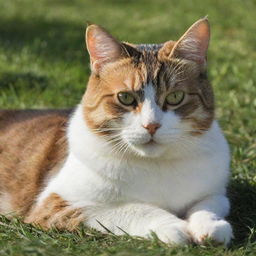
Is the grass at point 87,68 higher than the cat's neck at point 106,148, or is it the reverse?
the cat's neck at point 106,148

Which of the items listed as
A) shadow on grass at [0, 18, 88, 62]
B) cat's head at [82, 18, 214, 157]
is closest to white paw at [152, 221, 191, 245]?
cat's head at [82, 18, 214, 157]

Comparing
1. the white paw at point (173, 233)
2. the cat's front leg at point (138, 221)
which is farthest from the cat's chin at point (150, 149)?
the white paw at point (173, 233)

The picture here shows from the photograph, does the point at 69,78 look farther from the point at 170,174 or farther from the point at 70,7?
the point at 70,7

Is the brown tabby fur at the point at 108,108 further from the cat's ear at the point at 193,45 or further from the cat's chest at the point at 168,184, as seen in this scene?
the cat's chest at the point at 168,184

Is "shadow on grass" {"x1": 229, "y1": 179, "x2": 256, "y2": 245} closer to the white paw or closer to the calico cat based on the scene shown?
the calico cat

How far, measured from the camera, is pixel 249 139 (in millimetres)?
4652

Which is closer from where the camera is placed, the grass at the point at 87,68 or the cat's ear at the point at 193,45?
the grass at the point at 87,68

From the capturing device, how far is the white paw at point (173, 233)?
9.45ft

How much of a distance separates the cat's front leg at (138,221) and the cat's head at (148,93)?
0.28 metres

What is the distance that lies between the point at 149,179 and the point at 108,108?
0.41 metres

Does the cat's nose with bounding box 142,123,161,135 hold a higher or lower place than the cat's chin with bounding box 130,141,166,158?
higher

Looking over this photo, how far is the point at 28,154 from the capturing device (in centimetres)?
383

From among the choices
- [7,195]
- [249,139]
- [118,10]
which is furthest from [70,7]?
[7,195]

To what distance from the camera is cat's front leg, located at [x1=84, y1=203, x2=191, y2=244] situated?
291 cm
